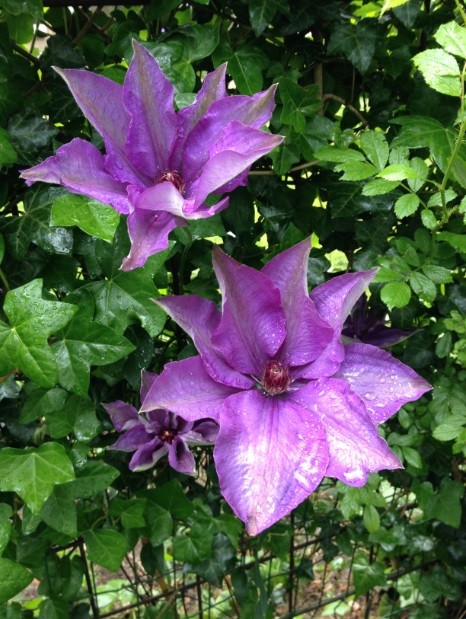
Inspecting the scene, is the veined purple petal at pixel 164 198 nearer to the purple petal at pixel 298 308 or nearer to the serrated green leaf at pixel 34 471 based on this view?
the purple petal at pixel 298 308

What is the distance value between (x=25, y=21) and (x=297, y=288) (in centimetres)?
69

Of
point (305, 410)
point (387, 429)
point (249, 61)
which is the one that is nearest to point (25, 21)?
point (249, 61)

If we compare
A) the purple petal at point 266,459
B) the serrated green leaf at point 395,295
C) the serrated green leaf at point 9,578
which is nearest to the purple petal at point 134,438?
the serrated green leaf at point 9,578

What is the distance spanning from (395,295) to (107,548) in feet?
2.25

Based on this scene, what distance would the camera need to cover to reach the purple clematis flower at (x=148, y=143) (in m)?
0.74

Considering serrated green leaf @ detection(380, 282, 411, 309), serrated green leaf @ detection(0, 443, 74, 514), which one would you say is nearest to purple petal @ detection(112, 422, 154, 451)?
serrated green leaf @ detection(0, 443, 74, 514)

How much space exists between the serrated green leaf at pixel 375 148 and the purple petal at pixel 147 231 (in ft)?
1.47

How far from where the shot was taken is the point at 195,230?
3.48 ft

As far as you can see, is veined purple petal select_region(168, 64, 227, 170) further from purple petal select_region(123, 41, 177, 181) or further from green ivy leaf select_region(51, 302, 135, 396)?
green ivy leaf select_region(51, 302, 135, 396)

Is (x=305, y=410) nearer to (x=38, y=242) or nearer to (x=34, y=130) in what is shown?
(x=38, y=242)

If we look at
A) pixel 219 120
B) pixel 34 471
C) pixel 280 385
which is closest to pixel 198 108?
pixel 219 120

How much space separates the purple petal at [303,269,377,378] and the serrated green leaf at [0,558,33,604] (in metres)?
0.54

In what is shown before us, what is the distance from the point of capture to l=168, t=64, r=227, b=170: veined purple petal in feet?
2.64

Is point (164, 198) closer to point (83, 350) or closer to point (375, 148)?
point (83, 350)
